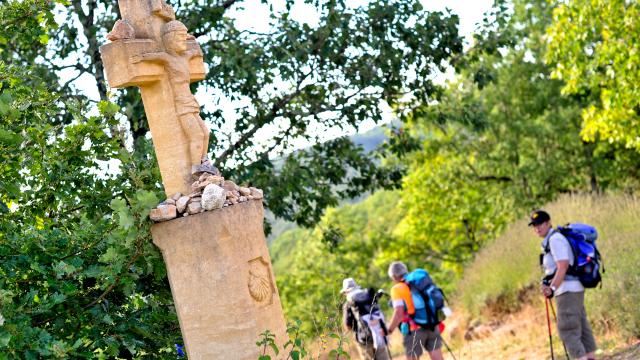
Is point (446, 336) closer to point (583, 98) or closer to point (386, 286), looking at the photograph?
point (583, 98)

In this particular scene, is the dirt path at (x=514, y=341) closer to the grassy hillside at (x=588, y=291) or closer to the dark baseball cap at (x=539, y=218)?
the grassy hillside at (x=588, y=291)

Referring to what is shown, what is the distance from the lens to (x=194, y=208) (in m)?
6.10

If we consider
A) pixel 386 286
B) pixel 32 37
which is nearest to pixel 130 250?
pixel 32 37

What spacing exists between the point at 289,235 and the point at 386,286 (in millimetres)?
52702

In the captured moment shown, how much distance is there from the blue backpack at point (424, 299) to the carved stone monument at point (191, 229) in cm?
389

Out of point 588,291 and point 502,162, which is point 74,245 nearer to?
point 588,291

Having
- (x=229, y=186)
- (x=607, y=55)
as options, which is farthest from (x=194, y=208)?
(x=607, y=55)

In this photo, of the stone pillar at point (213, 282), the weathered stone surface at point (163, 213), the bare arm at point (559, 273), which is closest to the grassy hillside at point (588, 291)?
the bare arm at point (559, 273)

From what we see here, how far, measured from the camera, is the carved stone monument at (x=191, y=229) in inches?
240

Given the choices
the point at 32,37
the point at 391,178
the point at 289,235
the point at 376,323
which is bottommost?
the point at 289,235

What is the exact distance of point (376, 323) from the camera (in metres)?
10.5

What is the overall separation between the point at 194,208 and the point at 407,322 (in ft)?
15.5

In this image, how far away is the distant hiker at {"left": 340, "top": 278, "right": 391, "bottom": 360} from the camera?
Result: 34.2 ft

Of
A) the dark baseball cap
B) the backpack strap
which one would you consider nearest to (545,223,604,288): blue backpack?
Result: the backpack strap
